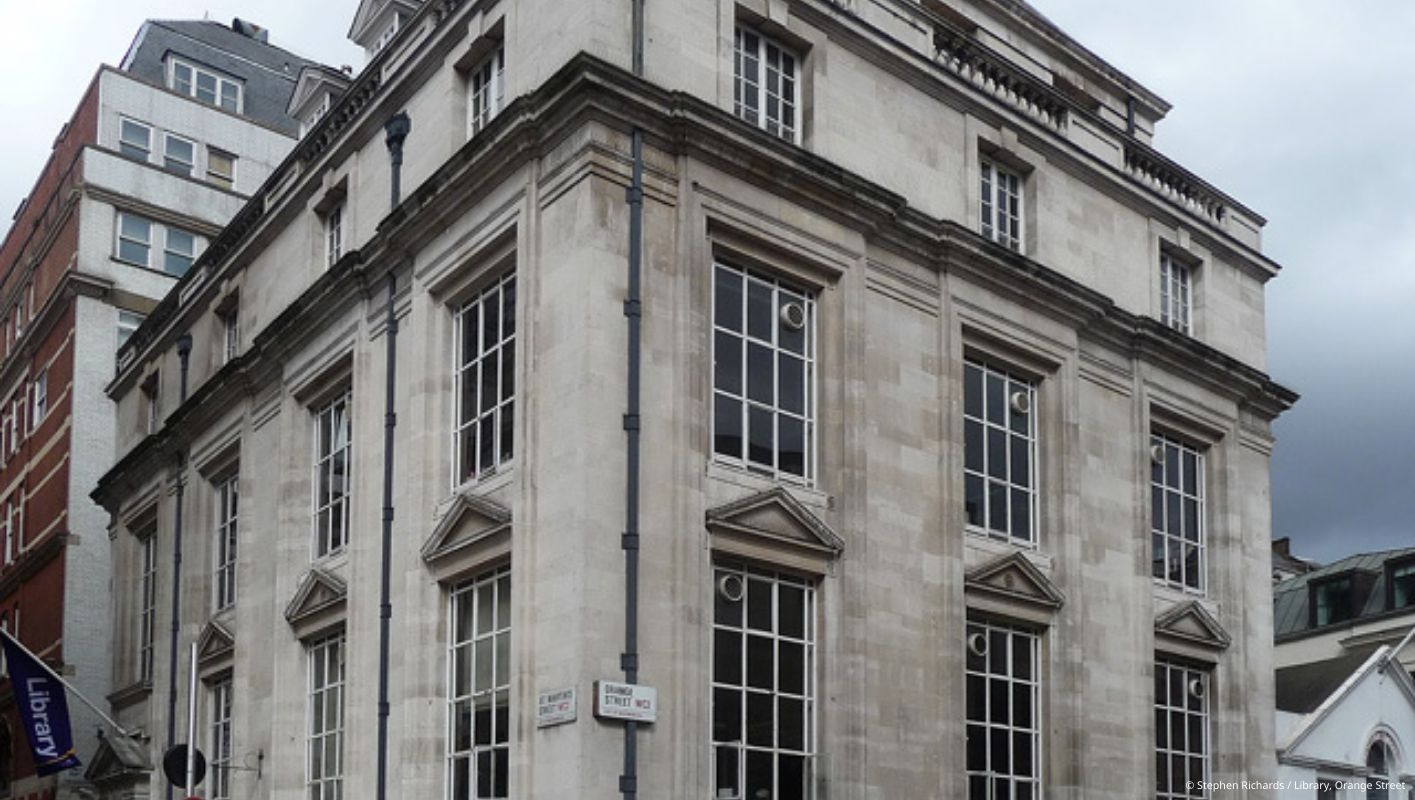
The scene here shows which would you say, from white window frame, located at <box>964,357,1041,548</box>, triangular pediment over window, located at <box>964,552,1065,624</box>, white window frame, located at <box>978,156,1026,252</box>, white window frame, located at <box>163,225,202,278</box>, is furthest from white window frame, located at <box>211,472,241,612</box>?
white window frame, located at <box>163,225,202,278</box>

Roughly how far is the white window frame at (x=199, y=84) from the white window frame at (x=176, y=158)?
2.12m

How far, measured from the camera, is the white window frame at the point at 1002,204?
2644cm

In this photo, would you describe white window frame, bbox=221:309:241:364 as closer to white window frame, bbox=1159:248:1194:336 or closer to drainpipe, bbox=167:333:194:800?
drainpipe, bbox=167:333:194:800

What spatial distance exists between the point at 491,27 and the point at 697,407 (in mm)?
6465

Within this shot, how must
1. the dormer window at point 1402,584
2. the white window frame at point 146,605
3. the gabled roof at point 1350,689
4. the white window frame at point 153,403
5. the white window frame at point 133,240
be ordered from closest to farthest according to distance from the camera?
1. the gabled roof at point 1350,689
2. the white window frame at point 146,605
3. the white window frame at point 153,403
4. the white window frame at point 133,240
5. the dormer window at point 1402,584

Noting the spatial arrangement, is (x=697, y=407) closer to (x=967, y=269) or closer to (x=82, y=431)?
(x=967, y=269)

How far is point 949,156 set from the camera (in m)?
25.6

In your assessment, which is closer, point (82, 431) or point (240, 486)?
point (240, 486)

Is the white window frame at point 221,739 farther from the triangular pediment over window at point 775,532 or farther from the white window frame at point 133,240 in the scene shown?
the white window frame at point 133,240

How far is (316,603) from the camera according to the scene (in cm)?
2631

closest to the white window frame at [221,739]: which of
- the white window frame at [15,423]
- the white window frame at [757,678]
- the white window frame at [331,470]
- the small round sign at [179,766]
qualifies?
the small round sign at [179,766]

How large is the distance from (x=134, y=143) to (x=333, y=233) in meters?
20.8

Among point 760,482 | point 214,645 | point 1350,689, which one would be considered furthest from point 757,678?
point 1350,689

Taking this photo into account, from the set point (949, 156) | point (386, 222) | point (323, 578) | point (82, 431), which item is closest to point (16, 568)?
point (82, 431)
